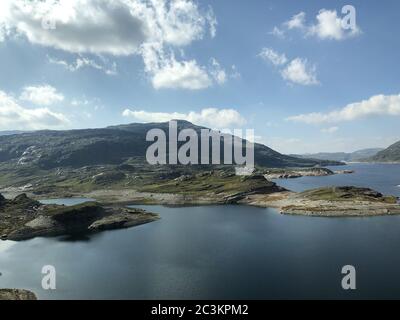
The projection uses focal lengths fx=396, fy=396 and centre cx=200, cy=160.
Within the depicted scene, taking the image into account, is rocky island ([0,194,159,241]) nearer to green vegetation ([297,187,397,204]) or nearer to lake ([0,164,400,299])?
lake ([0,164,400,299])

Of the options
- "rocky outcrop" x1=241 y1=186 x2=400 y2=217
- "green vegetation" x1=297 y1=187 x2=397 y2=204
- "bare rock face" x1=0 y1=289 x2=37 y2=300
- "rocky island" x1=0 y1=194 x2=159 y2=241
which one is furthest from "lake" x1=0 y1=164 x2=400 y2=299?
"green vegetation" x1=297 y1=187 x2=397 y2=204

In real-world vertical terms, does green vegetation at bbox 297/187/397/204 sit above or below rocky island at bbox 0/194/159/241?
above

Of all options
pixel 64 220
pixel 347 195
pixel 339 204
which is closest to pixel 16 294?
pixel 64 220

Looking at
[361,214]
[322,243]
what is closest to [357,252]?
[322,243]

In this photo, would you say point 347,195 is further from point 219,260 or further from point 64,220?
point 64,220

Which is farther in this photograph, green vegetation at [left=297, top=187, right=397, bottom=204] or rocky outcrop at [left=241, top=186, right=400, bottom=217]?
green vegetation at [left=297, top=187, right=397, bottom=204]
